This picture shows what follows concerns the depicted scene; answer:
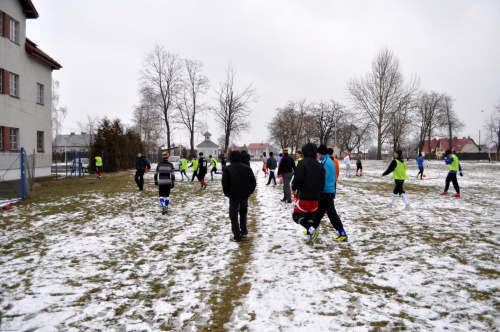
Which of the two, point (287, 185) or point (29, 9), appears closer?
point (287, 185)

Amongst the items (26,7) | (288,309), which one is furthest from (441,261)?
(26,7)

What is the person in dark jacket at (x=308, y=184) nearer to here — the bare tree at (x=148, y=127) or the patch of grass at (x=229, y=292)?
the patch of grass at (x=229, y=292)

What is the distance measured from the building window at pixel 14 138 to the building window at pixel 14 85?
2398 mm

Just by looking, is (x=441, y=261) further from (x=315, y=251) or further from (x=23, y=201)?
(x=23, y=201)

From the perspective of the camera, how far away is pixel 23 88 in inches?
832

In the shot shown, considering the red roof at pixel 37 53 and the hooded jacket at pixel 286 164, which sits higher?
the red roof at pixel 37 53

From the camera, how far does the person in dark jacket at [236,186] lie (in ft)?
21.2

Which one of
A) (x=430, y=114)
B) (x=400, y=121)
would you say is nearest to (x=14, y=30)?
(x=400, y=121)

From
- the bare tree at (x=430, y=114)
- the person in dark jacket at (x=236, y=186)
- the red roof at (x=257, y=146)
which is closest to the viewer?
the person in dark jacket at (x=236, y=186)

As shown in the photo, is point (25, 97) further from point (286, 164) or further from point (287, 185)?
point (287, 185)

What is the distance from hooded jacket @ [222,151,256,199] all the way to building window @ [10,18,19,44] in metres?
22.0

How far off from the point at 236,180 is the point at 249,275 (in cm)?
223

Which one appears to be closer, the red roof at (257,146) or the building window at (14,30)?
the building window at (14,30)

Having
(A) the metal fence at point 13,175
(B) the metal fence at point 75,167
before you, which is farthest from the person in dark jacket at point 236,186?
(B) the metal fence at point 75,167
